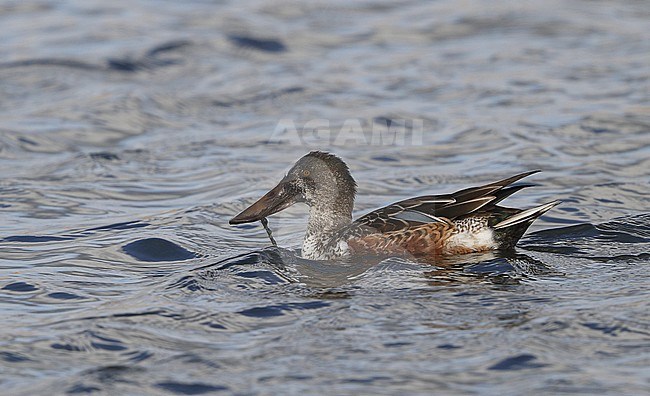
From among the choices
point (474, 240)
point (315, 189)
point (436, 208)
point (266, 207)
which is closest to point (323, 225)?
point (315, 189)

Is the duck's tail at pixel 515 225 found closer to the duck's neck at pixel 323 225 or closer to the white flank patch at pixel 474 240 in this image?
the white flank patch at pixel 474 240

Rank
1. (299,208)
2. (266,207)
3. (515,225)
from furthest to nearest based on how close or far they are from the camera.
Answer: (299,208), (266,207), (515,225)

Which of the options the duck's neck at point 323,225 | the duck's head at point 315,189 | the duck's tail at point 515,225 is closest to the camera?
the duck's tail at point 515,225

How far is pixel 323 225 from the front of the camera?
8.09 meters

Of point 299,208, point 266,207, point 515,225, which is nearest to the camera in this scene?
point 515,225

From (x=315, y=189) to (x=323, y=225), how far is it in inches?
10.7

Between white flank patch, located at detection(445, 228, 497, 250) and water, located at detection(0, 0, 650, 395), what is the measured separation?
0.37 ft

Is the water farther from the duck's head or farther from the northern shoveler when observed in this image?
the duck's head

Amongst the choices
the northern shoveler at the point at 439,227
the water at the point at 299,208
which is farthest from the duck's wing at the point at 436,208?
the water at the point at 299,208

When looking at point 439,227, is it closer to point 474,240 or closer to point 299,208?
point 474,240

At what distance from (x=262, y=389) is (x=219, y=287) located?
183 cm

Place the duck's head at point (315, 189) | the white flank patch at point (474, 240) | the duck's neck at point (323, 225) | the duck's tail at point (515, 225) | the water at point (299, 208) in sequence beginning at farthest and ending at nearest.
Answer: the duck's head at point (315, 189), the duck's neck at point (323, 225), the white flank patch at point (474, 240), the duck's tail at point (515, 225), the water at point (299, 208)

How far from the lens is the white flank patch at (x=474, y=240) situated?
25.0 feet

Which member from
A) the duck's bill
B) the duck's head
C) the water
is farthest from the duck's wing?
the duck's bill
